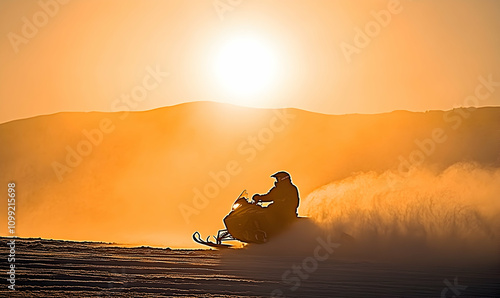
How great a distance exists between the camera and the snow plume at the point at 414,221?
25703 mm

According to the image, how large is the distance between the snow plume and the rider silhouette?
1.14 m

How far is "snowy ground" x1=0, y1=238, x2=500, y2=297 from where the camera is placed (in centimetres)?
1620

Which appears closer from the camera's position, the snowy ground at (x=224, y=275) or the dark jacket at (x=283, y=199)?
the snowy ground at (x=224, y=275)

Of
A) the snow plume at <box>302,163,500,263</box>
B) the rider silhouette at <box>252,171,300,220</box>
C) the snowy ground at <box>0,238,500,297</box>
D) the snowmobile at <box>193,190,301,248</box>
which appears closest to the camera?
the snowy ground at <box>0,238,500,297</box>

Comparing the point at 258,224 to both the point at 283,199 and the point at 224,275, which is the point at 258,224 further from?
the point at 224,275

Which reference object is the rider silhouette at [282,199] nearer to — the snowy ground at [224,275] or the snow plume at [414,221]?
the snow plume at [414,221]

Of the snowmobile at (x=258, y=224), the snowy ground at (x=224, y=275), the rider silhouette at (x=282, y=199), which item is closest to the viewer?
the snowy ground at (x=224, y=275)

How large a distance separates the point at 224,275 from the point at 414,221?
33.9 feet

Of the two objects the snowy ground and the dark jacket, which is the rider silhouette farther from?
the snowy ground

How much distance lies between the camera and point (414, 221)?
2695cm

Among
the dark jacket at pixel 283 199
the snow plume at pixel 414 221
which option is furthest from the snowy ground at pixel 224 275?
the dark jacket at pixel 283 199

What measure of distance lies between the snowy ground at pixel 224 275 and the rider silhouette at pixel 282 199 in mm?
1669

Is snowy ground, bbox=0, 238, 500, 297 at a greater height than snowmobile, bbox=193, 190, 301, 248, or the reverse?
snowmobile, bbox=193, 190, 301, 248

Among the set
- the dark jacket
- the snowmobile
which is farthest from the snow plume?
the snowmobile
